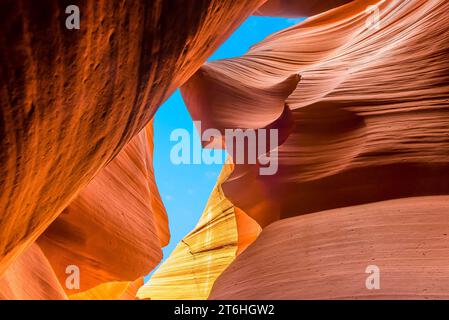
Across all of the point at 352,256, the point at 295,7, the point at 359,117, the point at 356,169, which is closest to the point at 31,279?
the point at 352,256

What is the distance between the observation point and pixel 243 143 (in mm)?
4352

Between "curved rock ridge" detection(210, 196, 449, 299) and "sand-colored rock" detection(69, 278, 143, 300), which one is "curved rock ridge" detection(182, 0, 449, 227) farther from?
"sand-colored rock" detection(69, 278, 143, 300)

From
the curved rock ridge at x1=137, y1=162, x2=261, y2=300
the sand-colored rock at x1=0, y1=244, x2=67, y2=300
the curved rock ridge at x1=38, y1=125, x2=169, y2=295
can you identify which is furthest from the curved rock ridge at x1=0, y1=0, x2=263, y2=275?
the curved rock ridge at x1=137, y1=162, x2=261, y2=300

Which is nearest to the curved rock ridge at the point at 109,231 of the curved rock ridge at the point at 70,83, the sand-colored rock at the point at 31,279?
the sand-colored rock at the point at 31,279

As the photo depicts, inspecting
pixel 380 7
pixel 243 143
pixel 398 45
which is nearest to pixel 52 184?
pixel 243 143

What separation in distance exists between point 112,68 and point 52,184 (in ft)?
1.78

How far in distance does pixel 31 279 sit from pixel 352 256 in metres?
2.32

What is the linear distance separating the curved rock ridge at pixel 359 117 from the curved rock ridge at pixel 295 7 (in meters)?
1.90

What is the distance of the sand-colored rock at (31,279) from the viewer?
9.28 feet

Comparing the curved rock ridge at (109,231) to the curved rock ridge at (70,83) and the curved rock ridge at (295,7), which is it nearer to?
the curved rock ridge at (70,83)

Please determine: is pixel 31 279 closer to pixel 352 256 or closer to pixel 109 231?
pixel 109 231

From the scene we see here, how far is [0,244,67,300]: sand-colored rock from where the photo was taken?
2.83 meters

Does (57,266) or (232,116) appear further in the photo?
(232,116)

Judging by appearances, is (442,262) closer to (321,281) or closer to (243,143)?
(321,281)
